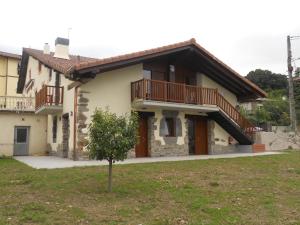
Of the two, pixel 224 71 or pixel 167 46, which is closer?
pixel 167 46

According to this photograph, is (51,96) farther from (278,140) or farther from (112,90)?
(278,140)

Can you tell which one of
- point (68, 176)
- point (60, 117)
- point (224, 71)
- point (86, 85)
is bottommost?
point (68, 176)

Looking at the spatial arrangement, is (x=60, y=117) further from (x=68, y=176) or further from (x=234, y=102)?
(x=234, y=102)

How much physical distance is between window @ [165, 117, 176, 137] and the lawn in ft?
22.3

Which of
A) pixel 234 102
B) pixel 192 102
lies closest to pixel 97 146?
pixel 192 102

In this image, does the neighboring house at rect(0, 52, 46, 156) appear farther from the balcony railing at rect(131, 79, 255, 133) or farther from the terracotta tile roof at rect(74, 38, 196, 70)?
the terracotta tile roof at rect(74, 38, 196, 70)

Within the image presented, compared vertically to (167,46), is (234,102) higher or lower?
lower

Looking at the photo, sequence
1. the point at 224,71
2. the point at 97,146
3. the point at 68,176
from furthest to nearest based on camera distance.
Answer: the point at 224,71 < the point at 68,176 < the point at 97,146

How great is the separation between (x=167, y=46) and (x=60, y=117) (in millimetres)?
6899

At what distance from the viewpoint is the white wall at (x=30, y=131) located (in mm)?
20375

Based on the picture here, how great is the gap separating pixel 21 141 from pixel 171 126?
9.09 m

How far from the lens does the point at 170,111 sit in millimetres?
19078

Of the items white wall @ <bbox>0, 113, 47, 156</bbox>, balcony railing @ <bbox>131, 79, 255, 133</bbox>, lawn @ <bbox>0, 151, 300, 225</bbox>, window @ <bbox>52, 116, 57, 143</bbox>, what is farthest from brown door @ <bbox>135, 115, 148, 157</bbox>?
white wall @ <bbox>0, 113, 47, 156</bbox>

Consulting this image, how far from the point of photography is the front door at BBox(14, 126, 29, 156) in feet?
68.3
